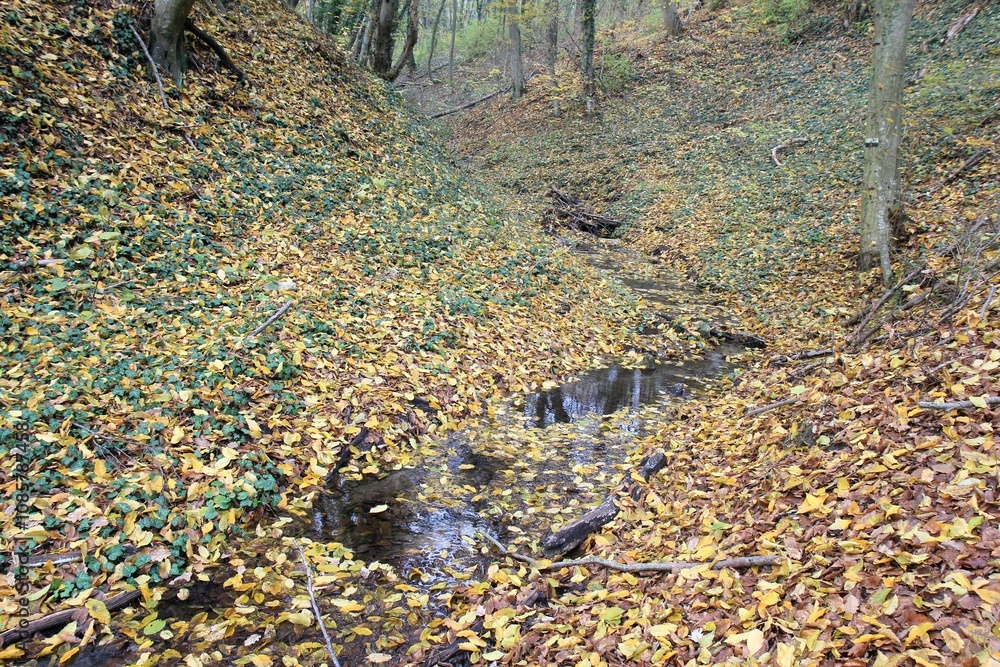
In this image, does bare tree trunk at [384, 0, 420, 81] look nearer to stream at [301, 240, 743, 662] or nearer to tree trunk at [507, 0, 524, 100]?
tree trunk at [507, 0, 524, 100]

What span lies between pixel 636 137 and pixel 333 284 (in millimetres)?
16596

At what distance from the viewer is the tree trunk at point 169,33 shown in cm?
934

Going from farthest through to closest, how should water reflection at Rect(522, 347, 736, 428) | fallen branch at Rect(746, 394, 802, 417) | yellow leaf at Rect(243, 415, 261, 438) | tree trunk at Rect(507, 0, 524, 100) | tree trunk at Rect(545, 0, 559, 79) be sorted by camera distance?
tree trunk at Rect(545, 0, 559, 79) → tree trunk at Rect(507, 0, 524, 100) → water reflection at Rect(522, 347, 736, 428) → fallen branch at Rect(746, 394, 802, 417) → yellow leaf at Rect(243, 415, 261, 438)

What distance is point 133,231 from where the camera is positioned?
6.95 m

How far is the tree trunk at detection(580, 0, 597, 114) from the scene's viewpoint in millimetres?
21156

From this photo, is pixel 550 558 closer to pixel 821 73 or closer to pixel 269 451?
pixel 269 451

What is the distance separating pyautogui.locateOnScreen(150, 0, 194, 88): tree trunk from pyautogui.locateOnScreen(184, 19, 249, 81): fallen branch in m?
0.67

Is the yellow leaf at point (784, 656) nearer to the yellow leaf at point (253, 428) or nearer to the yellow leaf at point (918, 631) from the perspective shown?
the yellow leaf at point (918, 631)

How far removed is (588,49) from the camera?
22203 mm

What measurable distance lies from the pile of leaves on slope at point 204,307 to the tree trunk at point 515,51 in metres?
15.3

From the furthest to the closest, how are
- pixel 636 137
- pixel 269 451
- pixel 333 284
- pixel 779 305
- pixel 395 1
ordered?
pixel 636 137
pixel 395 1
pixel 779 305
pixel 333 284
pixel 269 451

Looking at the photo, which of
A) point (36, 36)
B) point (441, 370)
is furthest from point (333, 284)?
point (36, 36)

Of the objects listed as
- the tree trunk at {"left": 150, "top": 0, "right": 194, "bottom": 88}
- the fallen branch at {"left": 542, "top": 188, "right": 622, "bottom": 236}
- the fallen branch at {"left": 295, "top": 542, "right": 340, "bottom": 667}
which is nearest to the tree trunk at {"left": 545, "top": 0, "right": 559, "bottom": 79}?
the fallen branch at {"left": 542, "top": 188, "right": 622, "bottom": 236}

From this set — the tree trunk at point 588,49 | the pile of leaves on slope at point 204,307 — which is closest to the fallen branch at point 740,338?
the pile of leaves on slope at point 204,307
